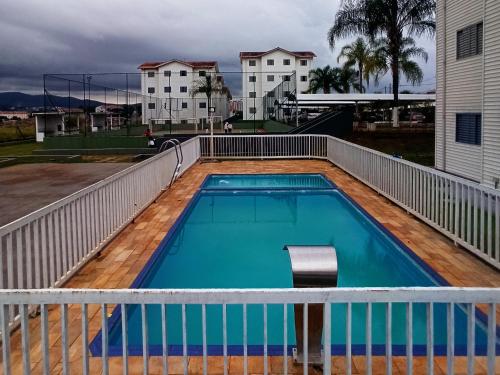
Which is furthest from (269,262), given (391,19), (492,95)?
Result: (391,19)

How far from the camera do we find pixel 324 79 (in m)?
50.3

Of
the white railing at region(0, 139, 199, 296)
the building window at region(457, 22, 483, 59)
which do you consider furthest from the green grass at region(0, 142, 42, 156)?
the building window at region(457, 22, 483, 59)

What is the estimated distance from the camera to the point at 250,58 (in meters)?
60.3

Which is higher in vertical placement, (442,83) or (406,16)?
(406,16)

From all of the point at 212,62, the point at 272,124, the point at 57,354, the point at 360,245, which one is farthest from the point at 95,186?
the point at 212,62

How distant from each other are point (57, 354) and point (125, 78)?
27278 millimetres

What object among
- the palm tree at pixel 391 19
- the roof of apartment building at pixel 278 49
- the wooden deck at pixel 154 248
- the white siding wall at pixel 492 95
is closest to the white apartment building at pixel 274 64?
the roof of apartment building at pixel 278 49

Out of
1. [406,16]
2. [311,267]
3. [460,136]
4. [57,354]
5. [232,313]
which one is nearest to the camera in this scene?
[311,267]

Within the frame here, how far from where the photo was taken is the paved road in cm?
1059

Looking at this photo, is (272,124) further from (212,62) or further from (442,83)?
(212,62)

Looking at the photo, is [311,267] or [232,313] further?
[232,313]

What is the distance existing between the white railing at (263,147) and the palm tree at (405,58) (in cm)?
822

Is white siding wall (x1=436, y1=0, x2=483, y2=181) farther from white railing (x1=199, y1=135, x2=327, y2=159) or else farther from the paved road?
the paved road

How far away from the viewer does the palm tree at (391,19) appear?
22.9 metres
